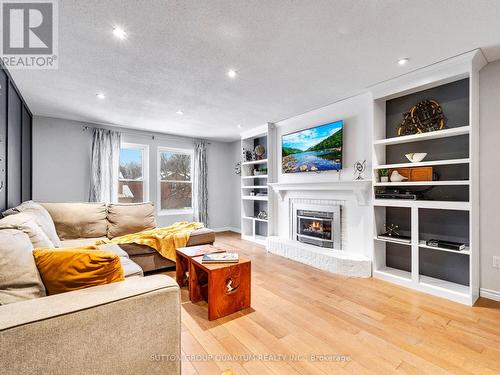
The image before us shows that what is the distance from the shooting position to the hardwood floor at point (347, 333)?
1582 millimetres

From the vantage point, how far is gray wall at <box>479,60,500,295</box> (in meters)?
2.42

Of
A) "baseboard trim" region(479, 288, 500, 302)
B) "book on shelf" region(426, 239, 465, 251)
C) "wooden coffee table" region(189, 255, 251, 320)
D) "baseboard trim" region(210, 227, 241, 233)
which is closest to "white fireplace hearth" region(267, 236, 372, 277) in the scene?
"book on shelf" region(426, 239, 465, 251)

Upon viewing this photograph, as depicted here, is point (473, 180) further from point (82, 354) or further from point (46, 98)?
point (46, 98)

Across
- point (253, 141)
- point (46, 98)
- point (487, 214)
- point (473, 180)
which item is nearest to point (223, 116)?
point (253, 141)

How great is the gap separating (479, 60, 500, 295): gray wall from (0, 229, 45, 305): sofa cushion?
12.0 ft

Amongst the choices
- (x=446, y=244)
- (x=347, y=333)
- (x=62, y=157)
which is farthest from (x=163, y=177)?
(x=446, y=244)

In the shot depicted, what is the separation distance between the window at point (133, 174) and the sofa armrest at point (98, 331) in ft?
14.7

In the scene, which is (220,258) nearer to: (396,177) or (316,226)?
(316,226)

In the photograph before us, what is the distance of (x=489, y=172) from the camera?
2459 mm

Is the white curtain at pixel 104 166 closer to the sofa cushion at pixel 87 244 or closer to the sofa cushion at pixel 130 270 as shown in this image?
the sofa cushion at pixel 87 244

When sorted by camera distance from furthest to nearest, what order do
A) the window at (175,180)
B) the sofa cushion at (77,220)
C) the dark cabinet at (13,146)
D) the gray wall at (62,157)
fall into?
1. the window at (175,180)
2. the gray wall at (62,157)
3. the sofa cushion at (77,220)
4. the dark cabinet at (13,146)

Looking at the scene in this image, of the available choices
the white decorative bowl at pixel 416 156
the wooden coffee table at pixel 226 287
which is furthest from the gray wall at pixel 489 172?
the wooden coffee table at pixel 226 287

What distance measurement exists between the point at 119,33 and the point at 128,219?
2.54 meters

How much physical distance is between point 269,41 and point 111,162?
13.2ft
